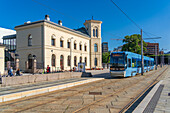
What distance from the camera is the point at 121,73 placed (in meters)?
18.3

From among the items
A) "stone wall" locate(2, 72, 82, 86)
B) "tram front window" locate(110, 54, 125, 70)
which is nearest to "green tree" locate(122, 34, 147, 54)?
"tram front window" locate(110, 54, 125, 70)

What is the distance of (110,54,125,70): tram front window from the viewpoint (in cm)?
1830

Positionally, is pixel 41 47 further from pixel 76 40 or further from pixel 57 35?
pixel 76 40

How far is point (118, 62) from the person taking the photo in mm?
18547

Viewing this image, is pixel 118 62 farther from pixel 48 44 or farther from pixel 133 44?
pixel 133 44

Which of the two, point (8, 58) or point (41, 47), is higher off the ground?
point (41, 47)

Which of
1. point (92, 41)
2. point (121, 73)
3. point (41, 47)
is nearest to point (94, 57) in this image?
point (92, 41)

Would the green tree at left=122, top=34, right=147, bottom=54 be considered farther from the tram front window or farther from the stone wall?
the stone wall

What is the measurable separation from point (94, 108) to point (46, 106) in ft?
6.78

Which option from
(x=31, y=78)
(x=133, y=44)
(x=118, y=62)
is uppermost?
(x=133, y=44)

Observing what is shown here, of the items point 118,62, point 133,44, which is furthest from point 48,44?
point 133,44

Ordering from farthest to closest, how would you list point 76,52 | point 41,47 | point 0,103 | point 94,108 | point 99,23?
point 99,23
point 76,52
point 41,47
point 0,103
point 94,108

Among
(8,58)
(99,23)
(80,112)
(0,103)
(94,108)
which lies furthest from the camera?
(99,23)

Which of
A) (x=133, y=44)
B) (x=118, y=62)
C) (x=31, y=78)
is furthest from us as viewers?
(x=133, y=44)
